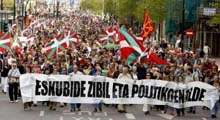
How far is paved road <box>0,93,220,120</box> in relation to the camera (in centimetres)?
2095

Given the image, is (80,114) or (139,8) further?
(139,8)

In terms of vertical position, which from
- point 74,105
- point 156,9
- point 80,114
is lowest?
point 80,114

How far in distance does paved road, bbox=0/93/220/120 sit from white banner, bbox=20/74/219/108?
15.4 inches

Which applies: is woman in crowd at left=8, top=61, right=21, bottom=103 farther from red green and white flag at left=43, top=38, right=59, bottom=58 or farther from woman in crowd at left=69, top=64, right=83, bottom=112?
red green and white flag at left=43, top=38, right=59, bottom=58

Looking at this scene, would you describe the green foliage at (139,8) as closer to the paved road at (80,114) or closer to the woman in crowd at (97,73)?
the woman in crowd at (97,73)

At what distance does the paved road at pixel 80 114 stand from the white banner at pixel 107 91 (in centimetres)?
39

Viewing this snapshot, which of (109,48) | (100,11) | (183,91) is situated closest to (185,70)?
(183,91)

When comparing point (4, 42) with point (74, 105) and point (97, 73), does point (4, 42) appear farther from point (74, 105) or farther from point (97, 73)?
point (97, 73)

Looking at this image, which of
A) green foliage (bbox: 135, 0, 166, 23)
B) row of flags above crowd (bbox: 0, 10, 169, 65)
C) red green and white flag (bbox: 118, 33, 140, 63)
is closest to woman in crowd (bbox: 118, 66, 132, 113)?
row of flags above crowd (bbox: 0, 10, 169, 65)

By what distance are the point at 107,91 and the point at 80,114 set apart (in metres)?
1.33

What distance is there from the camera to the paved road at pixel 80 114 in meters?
21.0

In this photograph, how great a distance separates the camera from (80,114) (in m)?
21.7

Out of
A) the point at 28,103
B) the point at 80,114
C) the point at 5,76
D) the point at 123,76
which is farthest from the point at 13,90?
the point at 123,76

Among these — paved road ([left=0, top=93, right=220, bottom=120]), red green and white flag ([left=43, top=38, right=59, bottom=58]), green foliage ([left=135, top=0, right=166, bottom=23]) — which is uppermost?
green foliage ([left=135, top=0, right=166, bottom=23])
